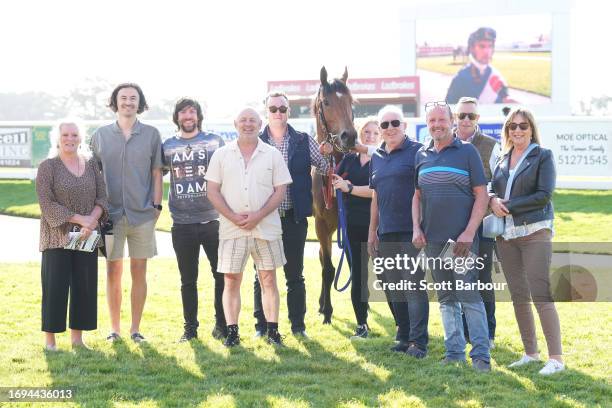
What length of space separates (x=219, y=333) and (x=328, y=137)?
77.4 inches

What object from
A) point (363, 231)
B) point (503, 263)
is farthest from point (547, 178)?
point (363, 231)

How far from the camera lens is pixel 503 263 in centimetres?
588

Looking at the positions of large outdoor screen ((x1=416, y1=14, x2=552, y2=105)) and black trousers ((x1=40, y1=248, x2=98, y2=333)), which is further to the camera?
large outdoor screen ((x1=416, y1=14, x2=552, y2=105))

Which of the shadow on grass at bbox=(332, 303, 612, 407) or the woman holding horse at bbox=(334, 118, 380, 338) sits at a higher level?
the woman holding horse at bbox=(334, 118, 380, 338)

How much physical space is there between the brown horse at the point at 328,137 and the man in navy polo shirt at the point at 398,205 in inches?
24.7

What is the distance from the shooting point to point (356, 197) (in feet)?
22.7

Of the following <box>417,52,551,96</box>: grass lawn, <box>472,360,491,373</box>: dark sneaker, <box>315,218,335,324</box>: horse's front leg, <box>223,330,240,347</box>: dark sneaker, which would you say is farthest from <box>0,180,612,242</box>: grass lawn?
<box>417,52,551,96</box>: grass lawn

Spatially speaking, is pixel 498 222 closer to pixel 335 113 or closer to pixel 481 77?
pixel 335 113

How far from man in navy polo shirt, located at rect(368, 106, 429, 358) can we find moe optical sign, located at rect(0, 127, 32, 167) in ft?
60.5

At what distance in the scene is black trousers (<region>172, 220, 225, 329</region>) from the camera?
672cm

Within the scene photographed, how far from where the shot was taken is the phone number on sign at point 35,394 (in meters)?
5.02

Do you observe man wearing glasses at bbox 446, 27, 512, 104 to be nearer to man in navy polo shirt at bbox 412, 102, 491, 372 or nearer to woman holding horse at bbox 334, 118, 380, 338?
woman holding horse at bbox 334, 118, 380, 338

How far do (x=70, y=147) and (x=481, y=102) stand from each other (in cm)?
4046

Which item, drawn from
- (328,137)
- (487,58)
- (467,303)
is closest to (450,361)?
(467,303)
